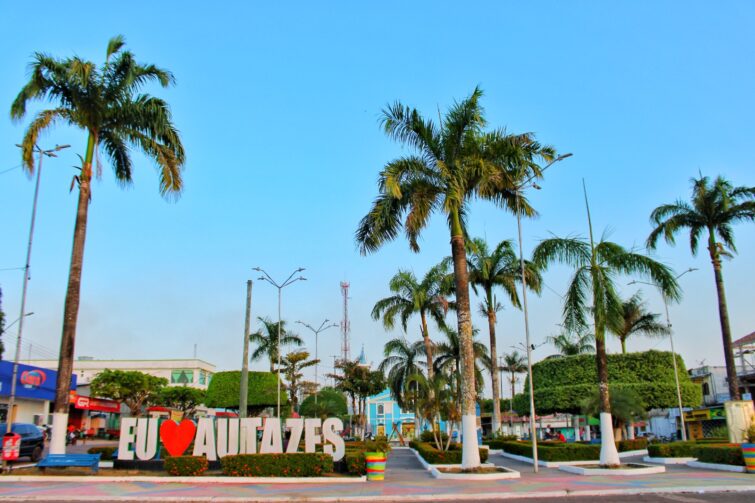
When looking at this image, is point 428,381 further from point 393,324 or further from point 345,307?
point 345,307

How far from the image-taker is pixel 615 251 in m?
23.2

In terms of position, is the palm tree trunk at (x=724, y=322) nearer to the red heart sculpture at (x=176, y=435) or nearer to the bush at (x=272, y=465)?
the bush at (x=272, y=465)

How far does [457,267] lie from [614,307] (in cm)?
627

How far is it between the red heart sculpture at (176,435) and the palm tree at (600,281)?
14571 millimetres

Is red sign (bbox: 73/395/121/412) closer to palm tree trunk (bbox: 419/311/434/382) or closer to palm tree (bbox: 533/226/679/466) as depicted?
palm tree trunk (bbox: 419/311/434/382)

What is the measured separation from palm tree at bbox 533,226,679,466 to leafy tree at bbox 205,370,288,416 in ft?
101

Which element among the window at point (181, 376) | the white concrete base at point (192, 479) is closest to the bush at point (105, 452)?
the white concrete base at point (192, 479)

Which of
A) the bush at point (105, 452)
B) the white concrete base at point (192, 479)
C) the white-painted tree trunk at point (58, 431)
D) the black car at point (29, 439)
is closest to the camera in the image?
the white concrete base at point (192, 479)

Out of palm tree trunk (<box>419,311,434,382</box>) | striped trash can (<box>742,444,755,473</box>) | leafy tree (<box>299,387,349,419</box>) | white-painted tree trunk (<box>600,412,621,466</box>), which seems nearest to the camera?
striped trash can (<box>742,444,755,473</box>)

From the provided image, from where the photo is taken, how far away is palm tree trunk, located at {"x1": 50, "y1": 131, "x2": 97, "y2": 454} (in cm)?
1969

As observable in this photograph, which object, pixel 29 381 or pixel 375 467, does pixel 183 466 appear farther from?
pixel 29 381

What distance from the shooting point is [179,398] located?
62.7 m

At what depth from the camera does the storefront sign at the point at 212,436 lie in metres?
20.2

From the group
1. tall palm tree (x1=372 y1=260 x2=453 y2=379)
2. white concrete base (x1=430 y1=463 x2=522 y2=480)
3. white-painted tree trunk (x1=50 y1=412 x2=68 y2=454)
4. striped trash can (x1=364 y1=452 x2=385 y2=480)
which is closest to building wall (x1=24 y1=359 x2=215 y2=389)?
tall palm tree (x1=372 y1=260 x2=453 y2=379)
